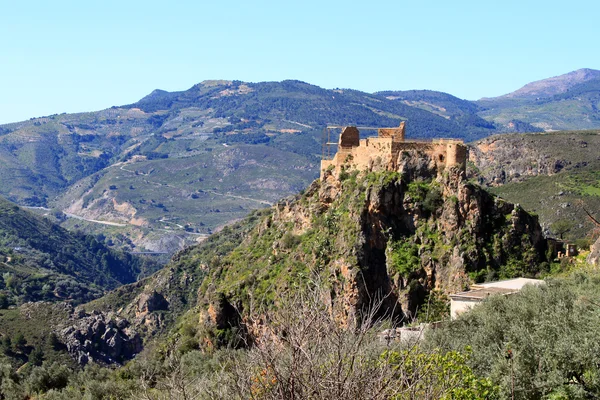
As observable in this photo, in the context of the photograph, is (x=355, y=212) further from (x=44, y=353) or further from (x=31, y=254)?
(x=31, y=254)

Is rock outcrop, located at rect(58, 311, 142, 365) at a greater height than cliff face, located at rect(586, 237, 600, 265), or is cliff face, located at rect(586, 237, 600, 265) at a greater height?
cliff face, located at rect(586, 237, 600, 265)

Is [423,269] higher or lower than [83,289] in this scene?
higher

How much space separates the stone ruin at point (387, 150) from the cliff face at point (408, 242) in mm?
361

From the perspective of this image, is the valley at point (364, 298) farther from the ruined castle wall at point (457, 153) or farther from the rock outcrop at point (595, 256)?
the rock outcrop at point (595, 256)

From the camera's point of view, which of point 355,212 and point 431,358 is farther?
point 355,212

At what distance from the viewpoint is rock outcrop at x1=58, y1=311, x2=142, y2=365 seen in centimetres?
6781

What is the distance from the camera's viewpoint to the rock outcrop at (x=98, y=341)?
2670 inches

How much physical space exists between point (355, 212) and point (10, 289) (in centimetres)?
6695

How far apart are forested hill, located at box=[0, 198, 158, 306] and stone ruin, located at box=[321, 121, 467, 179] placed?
6439 cm

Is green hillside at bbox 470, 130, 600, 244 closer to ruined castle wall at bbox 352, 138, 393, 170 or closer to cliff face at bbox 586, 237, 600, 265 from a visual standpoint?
ruined castle wall at bbox 352, 138, 393, 170

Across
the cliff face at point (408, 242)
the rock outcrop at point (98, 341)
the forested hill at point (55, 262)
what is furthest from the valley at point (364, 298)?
the forested hill at point (55, 262)

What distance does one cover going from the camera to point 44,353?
65.1 metres

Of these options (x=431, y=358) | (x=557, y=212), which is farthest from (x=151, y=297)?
(x=431, y=358)

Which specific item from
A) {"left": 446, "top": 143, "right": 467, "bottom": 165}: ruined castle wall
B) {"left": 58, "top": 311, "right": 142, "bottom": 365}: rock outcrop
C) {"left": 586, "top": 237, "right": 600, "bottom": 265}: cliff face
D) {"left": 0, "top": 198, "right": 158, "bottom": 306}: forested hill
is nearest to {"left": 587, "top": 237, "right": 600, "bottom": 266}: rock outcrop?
{"left": 586, "top": 237, "right": 600, "bottom": 265}: cliff face
